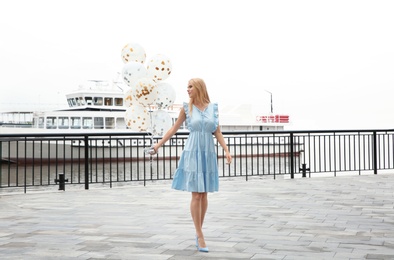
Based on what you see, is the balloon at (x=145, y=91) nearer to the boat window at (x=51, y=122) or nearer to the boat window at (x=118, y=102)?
the boat window at (x=51, y=122)

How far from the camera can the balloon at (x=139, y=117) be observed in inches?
293

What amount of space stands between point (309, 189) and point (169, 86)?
374 centimetres

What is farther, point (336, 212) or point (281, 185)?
point (281, 185)

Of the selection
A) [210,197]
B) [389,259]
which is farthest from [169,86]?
[389,259]

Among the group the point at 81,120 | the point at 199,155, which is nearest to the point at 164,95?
the point at 199,155

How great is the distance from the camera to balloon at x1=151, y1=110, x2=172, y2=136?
7.48m

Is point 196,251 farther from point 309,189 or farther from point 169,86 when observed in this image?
point 309,189

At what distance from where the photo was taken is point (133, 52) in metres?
7.46

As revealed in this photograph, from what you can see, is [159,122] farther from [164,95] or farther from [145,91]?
[145,91]

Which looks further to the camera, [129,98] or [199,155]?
[129,98]

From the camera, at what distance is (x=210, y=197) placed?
819cm

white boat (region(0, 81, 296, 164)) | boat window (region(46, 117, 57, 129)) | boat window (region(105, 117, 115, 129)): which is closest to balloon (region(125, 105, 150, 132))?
white boat (region(0, 81, 296, 164))

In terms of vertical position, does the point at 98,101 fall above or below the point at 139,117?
above

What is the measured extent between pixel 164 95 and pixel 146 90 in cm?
29
